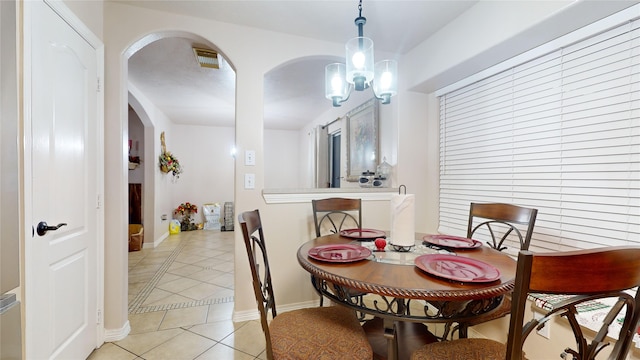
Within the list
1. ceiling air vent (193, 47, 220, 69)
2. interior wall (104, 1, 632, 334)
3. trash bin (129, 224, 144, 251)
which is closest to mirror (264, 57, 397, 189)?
interior wall (104, 1, 632, 334)

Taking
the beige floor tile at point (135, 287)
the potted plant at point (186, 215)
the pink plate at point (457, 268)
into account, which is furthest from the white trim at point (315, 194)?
the potted plant at point (186, 215)

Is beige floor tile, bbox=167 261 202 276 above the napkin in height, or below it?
below

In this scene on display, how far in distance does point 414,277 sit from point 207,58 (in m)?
2.90

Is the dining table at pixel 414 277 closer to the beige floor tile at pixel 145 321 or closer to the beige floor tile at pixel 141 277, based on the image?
the beige floor tile at pixel 145 321

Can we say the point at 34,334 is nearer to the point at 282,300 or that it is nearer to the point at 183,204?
the point at 282,300

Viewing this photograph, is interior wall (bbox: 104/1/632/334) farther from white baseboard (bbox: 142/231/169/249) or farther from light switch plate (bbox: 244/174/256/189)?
white baseboard (bbox: 142/231/169/249)

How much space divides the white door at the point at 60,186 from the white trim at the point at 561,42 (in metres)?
2.81

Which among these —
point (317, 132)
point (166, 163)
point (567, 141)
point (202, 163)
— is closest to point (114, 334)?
point (567, 141)

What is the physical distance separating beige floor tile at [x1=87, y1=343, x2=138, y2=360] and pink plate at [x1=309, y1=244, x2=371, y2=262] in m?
1.48

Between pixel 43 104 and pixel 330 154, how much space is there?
4167mm

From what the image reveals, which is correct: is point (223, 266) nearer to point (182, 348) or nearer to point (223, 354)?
point (182, 348)

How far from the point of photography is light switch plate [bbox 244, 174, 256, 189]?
7.30 feet

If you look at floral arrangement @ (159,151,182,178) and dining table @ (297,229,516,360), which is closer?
dining table @ (297,229,516,360)

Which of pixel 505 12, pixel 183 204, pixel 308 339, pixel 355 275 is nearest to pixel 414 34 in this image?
pixel 505 12
